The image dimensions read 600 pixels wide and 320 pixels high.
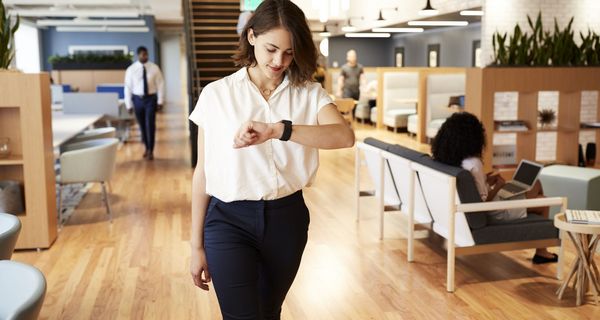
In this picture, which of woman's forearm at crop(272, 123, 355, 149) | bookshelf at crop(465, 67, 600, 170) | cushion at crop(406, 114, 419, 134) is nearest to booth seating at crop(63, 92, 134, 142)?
cushion at crop(406, 114, 419, 134)

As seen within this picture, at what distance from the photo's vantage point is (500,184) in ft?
14.5

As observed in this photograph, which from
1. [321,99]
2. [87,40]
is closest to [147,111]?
[321,99]

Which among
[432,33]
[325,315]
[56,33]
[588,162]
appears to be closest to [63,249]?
[325,315]

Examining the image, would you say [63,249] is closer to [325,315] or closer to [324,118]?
[325,315]

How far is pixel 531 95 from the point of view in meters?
7.00

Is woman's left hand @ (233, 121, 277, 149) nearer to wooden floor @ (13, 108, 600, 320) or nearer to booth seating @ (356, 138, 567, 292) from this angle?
wooden floor @ (13, 108, 600, 320)

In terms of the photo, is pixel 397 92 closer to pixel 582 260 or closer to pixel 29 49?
pixel 582 260

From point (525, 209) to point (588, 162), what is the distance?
3.43m

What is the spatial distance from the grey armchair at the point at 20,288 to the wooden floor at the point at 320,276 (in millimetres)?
1913

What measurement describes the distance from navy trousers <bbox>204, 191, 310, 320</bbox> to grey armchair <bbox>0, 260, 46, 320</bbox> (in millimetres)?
469

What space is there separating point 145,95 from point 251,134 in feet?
28.4

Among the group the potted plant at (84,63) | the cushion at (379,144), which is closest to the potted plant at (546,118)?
the cushion at (379,144)

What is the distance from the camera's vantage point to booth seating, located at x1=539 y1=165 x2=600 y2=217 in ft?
17.4

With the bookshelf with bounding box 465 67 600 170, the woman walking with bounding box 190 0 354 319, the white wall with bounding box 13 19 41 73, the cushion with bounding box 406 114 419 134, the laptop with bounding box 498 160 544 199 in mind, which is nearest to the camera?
the woman walking with bounding box 190 0 354 319
